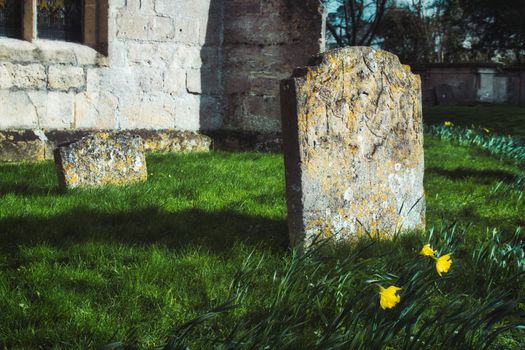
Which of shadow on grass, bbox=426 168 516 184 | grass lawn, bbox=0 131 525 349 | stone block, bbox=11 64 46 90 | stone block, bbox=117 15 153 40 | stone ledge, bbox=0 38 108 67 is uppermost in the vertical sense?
stone block, bbox=117 15 153 40

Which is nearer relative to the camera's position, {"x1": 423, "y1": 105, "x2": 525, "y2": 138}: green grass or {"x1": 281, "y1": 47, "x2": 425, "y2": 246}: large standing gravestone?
{"x1": 281, "y1": 47, "x2": 425, "y2": 246}: large standing gravestone

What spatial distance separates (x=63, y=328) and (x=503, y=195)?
415cm

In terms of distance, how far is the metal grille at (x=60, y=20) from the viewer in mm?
7343

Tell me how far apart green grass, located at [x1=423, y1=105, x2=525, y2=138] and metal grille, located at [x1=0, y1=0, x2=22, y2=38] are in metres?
9.26

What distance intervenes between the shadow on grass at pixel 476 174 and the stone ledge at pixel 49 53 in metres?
4.07

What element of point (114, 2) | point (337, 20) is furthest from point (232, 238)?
point (337, 20)

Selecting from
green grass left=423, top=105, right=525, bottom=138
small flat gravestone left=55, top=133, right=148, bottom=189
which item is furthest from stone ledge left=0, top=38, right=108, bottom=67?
green grass left=423, top=105, right=525, bottom=138

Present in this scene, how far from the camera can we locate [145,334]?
245cm

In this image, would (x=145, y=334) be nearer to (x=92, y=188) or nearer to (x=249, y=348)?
(x=249, y=348)

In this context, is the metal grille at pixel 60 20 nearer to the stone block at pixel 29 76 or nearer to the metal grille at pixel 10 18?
the metal grille at pixel 10 18

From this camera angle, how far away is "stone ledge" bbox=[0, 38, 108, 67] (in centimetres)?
675

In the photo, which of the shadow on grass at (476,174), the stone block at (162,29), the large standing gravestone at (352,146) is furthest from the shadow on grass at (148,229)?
the stone block at (162,29)

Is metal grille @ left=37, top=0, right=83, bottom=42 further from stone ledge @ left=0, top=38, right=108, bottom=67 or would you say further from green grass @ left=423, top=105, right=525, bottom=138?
green grass @ left=423, top=105, right=525, bottom=138

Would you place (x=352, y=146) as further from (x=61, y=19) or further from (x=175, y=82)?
(x=61, y=19)
